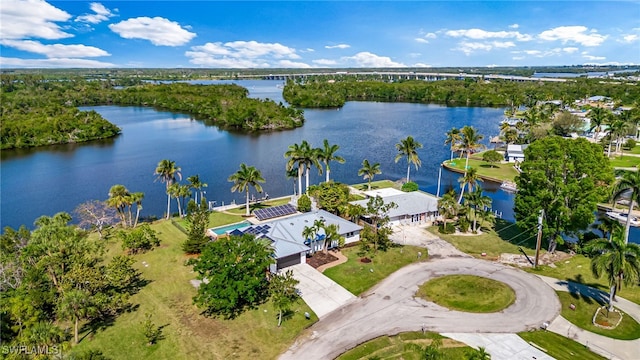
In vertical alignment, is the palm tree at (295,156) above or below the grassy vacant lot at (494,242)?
above

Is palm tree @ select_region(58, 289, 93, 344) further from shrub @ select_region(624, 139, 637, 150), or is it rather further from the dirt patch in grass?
shrub @ select_region(624, 139, 637, 150)

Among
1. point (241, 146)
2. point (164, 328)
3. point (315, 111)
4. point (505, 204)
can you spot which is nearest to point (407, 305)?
point (164, 328)

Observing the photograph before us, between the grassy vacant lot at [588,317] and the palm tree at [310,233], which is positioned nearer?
the grassy vacant lot at [588,317]

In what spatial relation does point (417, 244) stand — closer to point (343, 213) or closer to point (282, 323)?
point (343, 213)

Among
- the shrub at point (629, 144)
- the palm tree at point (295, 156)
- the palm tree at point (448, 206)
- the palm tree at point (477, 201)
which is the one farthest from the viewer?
the shrub at point (629, 144)

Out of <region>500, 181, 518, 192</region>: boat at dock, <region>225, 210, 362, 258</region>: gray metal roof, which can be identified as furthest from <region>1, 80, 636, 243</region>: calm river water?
<region>225, 210, 362, 258</region>: gray metal roof

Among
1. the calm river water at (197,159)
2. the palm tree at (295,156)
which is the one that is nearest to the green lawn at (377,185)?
the calm river water at (197,159)

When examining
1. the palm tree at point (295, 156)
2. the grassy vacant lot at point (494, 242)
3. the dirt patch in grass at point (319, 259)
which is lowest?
the dirt patch in grass at point (319, 259)

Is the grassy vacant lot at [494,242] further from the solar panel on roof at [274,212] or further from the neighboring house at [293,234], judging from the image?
the solar panel on roof at [274,212]
